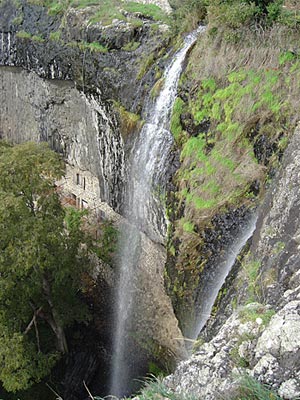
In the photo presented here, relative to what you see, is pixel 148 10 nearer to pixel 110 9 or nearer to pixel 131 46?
pixel 110 9

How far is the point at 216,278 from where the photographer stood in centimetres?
771

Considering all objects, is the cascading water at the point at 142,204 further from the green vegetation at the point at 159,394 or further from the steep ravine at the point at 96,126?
the green vegetation at the point at 159,394

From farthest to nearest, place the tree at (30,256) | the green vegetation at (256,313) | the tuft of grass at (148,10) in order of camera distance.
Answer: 1. the tuft of grass at (148,10)
2. the tree at (30,256)
3. the green vegetation at (256,313)

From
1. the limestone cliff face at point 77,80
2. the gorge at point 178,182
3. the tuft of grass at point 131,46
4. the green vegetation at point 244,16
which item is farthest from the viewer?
the tuft of grass at point 131,46

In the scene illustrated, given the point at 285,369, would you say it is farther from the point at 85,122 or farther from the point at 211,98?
the point at 85,122

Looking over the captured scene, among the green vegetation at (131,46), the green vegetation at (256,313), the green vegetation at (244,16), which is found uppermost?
the green vegetation at (244,16)

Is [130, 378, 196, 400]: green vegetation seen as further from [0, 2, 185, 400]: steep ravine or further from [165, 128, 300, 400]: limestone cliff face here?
[0, 2, 185, 400]: steep ravine

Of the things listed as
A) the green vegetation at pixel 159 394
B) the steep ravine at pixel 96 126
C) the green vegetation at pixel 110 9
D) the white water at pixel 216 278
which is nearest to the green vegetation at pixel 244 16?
the steep ravine at pixel 96 126

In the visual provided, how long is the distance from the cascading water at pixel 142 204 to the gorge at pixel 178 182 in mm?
39

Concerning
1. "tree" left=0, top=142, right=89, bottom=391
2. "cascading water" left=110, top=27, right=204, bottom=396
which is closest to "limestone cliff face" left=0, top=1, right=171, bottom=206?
"cascading water" left=110, top=27, right=204, bottom=396

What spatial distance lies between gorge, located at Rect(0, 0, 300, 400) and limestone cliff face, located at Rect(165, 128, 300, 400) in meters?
0.01

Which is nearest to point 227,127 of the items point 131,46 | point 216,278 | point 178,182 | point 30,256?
point 178,182

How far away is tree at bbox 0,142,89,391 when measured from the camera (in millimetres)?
9430

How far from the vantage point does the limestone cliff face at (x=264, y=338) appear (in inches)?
122
